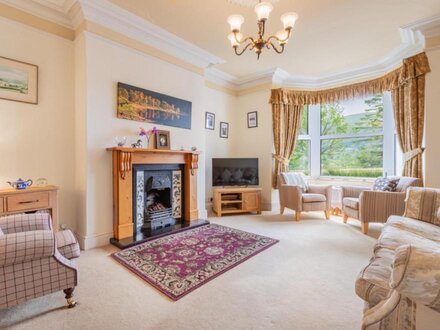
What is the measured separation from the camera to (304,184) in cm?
466

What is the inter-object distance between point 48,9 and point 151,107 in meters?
1.62

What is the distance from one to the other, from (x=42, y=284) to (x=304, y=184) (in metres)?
4.36

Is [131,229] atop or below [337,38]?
below

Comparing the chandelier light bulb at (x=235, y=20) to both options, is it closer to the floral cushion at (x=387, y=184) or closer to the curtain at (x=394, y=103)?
the curtain at (x=394, y=103)

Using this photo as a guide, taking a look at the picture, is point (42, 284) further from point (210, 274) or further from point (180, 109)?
point (180, 109)

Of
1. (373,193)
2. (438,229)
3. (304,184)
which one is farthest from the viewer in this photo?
(304,184)

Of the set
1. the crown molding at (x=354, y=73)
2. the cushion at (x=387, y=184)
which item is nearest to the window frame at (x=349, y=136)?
the crown molding at (x=354, y=73)

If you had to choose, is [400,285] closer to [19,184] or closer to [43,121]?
[19,184]

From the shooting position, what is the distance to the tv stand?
447 cm

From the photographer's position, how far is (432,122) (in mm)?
3170

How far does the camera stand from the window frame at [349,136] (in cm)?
431

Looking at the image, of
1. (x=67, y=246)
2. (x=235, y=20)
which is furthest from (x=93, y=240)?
(x=235, y=20)

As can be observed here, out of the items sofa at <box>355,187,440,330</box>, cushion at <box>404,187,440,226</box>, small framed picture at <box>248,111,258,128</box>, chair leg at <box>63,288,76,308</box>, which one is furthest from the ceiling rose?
chair leg at <box>63,288,76,308</box>

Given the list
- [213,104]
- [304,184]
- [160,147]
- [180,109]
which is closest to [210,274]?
[160,147]
